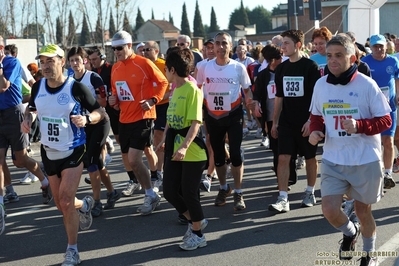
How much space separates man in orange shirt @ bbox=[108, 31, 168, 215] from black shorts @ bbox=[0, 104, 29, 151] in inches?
56.0

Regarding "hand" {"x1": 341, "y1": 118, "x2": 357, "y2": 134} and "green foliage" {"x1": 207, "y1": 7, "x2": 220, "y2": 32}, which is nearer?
"hand" {"x1": 341, "y1": 118, "x2": 357, "y2": 134}

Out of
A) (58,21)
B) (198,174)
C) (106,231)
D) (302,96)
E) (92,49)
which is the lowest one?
(106,231)

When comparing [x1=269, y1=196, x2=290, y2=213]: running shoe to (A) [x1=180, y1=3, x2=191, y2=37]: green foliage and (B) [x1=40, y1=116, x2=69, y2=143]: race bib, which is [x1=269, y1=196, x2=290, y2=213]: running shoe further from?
(A) [x1=180, y1=3, x2=191, y2=37]: green foliage

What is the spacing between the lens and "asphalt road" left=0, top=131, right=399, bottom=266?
19.5 feet

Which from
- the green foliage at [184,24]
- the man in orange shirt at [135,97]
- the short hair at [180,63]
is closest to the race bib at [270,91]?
the man in orange shirt at [135,97]

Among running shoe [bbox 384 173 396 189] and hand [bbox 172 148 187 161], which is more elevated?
hand [bbox 172 148 187 161]

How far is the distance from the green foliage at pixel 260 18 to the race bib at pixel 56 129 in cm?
14773

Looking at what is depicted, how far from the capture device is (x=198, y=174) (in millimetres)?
6238

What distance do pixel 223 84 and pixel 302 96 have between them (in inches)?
41.4

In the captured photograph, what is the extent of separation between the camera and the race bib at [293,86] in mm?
7395

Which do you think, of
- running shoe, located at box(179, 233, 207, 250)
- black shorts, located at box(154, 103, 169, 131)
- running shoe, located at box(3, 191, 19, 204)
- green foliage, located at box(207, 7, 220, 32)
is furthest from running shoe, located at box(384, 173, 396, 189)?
green foliage, located at box(207, 7, 220, 32)

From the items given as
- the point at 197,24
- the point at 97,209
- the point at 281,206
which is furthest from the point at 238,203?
the point at 197,24

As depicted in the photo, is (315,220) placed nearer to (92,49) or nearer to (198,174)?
(198,174)

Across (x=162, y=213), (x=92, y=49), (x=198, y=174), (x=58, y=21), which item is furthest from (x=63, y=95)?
(x=58, y=21)
